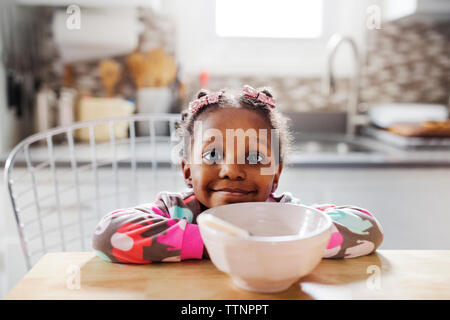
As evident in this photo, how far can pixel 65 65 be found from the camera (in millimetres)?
2078

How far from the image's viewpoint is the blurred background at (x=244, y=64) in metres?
1.85

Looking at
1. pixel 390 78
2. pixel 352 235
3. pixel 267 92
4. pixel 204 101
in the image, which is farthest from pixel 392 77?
pixel 352 235

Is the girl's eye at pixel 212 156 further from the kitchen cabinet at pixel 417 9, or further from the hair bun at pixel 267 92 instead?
the kitchen cabinet at pixel 417 9

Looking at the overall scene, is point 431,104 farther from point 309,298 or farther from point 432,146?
point 309,298

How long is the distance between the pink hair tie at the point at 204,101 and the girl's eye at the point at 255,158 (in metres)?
0.13

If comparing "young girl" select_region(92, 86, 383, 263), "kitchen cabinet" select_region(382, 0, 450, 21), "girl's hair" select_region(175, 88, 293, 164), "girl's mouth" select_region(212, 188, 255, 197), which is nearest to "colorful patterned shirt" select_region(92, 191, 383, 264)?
"young girl" select_region(92, 86, 383, 263)

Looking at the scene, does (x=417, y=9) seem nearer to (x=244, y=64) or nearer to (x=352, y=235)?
(x=244, y=64)

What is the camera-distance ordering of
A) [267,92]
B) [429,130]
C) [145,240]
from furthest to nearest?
[429,130] → [267,92] → [145,240]

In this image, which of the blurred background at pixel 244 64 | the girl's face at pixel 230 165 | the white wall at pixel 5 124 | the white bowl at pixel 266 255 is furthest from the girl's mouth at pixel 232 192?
the white wall at pixel 5 124

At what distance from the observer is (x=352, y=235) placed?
1.76ft

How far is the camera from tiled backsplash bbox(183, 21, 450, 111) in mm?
2207

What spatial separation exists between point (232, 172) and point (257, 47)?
1.76m

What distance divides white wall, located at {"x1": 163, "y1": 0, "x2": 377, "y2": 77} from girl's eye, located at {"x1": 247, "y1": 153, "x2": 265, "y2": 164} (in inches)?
63.5
